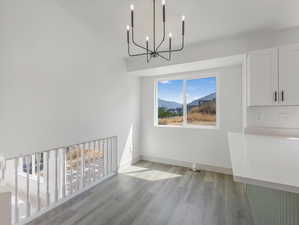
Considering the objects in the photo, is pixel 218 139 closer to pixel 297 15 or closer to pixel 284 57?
pixel 284 57

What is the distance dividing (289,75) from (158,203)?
2701 mm

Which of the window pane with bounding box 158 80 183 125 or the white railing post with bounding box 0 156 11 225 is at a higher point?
the window pane with bounding box 158 80 183 125

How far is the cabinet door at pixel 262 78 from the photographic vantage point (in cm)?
237

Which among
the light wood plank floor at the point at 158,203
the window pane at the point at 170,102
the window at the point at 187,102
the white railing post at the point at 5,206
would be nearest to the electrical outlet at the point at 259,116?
the window at the point at 187,102

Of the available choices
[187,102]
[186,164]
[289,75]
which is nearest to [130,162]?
[186,164]

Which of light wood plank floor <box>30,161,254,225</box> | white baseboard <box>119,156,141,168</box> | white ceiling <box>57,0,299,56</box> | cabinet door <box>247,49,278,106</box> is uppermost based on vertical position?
white ceiling <box>57,0,299,56</box>

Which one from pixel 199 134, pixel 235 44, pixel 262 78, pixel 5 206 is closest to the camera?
pixel 5 206

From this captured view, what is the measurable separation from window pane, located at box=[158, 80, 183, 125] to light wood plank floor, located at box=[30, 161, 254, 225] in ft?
4.81

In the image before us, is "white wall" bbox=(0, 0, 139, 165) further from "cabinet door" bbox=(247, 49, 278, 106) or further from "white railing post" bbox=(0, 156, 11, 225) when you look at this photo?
"cabinet door" bbox=(247, 49, 278, 106)

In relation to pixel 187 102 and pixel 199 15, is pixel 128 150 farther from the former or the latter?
pixel 199 15

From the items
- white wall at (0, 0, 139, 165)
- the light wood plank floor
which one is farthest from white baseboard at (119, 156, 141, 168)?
white wall at (0, 0, 139, 165)

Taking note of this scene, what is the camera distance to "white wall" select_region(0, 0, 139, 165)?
5.77 feet

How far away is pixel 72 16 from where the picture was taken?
7.71 ft

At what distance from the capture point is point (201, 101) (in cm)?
374
